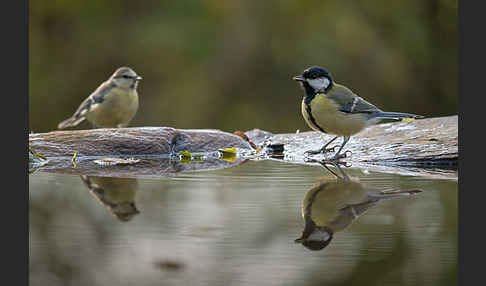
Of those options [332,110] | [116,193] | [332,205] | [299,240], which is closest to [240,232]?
[299,240]

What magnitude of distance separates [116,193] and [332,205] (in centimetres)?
102

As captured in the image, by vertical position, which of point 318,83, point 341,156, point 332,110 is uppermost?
point 318,83

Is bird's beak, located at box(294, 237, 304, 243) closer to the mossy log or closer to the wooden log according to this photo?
the wooden log

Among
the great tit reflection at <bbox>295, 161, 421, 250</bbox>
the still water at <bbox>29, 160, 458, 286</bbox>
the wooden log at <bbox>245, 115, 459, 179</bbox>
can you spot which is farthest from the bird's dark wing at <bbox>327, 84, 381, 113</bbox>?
the still water at <bbox>29, 160, 458, 286</bbox>

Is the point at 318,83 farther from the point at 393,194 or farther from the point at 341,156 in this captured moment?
the point at 393,194

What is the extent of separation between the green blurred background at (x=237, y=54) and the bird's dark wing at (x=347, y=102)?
4791 mm

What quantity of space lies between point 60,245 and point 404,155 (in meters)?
2.86

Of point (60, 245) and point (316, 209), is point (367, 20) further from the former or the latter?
point (60, 245)

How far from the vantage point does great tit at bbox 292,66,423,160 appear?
4.46m

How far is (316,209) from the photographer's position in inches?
99.3

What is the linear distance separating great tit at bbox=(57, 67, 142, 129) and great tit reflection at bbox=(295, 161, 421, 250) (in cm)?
329

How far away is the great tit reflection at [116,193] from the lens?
250 cm

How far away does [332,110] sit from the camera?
446 centimetres

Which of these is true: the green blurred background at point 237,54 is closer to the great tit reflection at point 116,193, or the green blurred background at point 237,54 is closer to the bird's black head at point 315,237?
the great tit reflection at point 116,193
